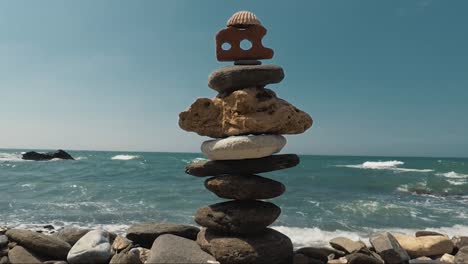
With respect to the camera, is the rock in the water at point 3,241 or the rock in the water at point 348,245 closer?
the rock in the water at point 3,241

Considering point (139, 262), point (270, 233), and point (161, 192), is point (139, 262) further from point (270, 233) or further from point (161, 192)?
point (161, 192)

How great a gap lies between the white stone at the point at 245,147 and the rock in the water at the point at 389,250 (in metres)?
3.00

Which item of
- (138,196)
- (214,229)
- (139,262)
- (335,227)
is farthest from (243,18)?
(138,196)

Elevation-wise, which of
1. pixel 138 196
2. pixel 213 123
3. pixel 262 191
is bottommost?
pixel 138 196

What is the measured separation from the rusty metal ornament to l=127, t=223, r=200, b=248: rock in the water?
3.81 m

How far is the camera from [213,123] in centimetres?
739

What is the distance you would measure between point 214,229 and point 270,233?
3.56 feet

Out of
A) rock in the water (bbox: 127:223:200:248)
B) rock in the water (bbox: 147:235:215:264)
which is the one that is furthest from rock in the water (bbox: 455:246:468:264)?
rock in the water (bbox: 127:223:200:248)

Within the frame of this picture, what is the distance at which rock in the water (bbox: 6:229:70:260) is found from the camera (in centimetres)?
705

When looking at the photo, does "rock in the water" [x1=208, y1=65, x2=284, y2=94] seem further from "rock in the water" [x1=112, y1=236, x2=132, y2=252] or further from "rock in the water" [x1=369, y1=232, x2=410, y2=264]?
"rock in the water" [x1=369, y1=232, x2=410, y2=264]

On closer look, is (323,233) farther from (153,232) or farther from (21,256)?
(21,256)

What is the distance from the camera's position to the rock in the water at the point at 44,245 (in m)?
7.05

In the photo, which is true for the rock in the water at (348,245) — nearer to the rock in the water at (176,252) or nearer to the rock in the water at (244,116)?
the rock in the water at (244,116)

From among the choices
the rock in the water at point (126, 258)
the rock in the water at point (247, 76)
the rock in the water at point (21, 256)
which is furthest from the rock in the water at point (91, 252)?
the rock in the water at point (247, 76)
